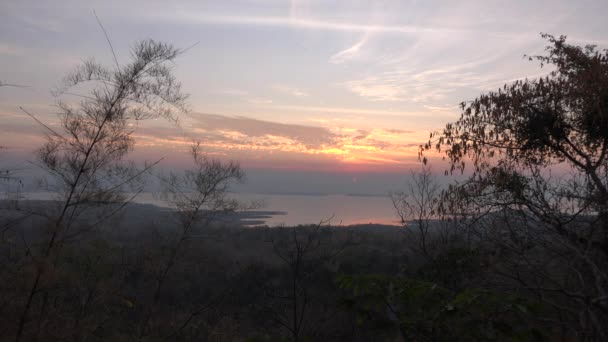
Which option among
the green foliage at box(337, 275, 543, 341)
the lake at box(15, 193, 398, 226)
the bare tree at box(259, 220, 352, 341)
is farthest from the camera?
the lake at box(15, 193, 398, 226)

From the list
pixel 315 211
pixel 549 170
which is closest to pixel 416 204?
pixel 549 170

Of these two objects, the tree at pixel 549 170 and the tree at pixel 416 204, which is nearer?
the tree at pixel 549 170

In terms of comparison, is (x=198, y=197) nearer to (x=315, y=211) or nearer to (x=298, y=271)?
(x=298, y=271)

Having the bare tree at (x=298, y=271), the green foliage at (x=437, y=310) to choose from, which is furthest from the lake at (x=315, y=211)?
the green foliage at (x=437, y=310)

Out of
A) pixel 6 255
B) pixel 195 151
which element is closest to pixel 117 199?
pixel 6 255

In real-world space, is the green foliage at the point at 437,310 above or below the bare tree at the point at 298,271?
above

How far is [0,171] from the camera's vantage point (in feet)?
12.2

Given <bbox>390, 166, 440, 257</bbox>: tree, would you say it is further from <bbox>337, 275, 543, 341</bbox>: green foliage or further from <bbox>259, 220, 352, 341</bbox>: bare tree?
<bbox>337, 275, 543, 341</bbox>: green foliage

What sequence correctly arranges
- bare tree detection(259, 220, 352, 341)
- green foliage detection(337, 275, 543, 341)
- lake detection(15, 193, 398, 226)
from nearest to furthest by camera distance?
1. green foliage detection(337, 275, 543, 341)
2. bare tree detection(259, 220, 352, 341)
3. lake detection(15, 193, 398, 226)

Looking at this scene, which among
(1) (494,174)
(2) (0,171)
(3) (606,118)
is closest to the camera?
(2) (0,171)

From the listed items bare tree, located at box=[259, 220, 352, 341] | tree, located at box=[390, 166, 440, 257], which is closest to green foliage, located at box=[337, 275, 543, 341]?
bare tree, located at box=[259, 220, 352, 341]

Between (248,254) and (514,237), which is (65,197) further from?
(248,254)

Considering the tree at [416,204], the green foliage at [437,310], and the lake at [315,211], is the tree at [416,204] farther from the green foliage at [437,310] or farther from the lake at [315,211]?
the green foliage at [437,310]

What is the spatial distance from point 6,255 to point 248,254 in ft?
109
